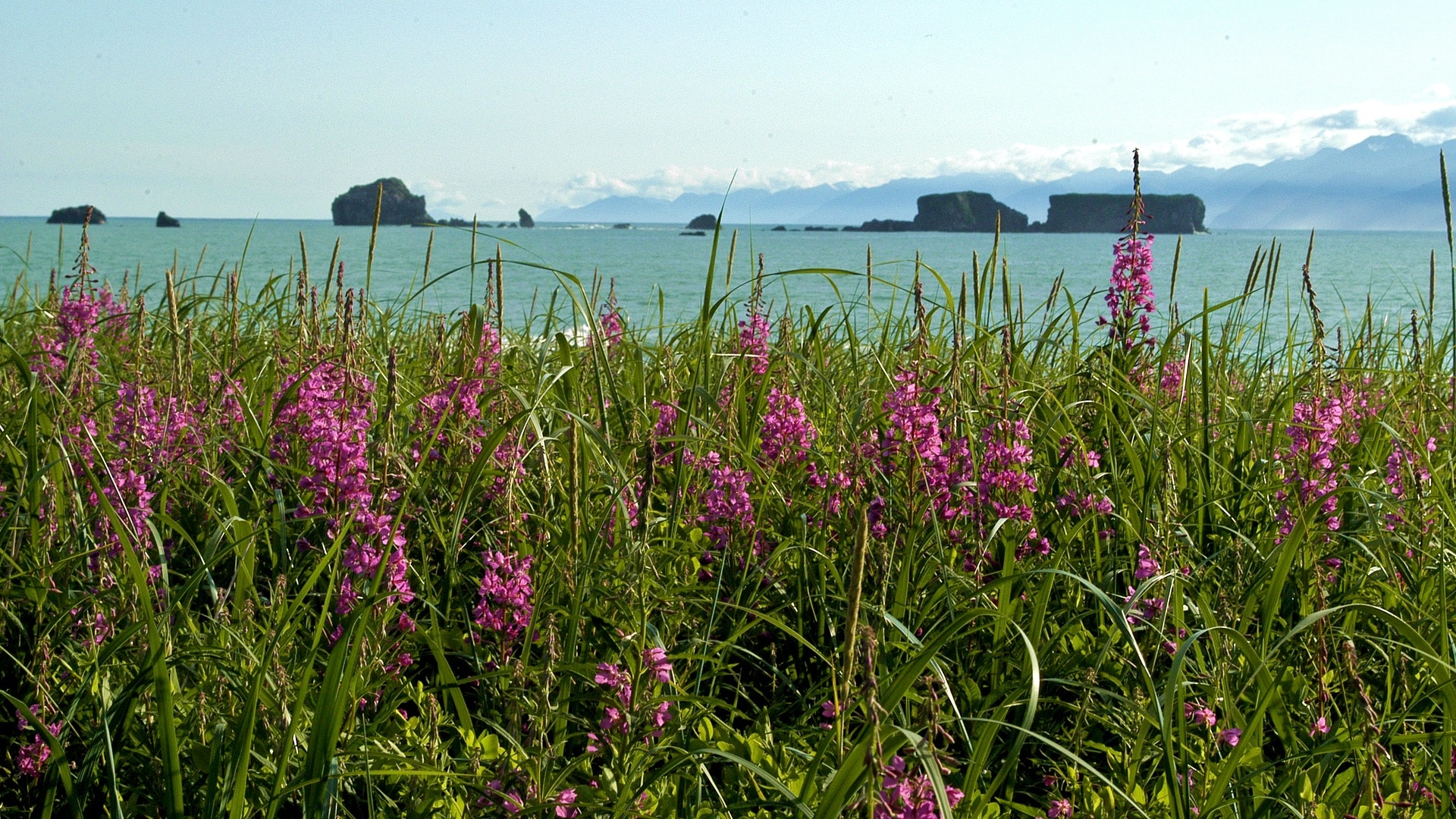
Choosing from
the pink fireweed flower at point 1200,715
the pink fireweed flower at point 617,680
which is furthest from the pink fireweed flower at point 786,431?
the pink fireweed flower at point 617,680

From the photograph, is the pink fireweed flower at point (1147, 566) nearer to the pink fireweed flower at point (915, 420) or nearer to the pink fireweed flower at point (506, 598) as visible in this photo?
the pink fireweed flower at point (915, 420)

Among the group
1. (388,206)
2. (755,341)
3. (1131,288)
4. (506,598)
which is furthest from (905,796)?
(388,206)

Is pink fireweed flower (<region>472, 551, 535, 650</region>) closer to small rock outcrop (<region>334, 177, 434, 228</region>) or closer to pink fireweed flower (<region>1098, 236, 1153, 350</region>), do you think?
pink fireweed flower (<region>1098, 236, 1153, 350</region>)

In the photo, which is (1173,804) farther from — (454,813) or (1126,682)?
(454,813)

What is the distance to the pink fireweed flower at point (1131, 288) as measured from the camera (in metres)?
3.60

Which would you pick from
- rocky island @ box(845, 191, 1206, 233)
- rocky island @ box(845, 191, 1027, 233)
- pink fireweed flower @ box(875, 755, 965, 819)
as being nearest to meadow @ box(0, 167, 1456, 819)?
pink fireweed flower @ box(875, 755, 965, 819)

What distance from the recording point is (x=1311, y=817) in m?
2.06

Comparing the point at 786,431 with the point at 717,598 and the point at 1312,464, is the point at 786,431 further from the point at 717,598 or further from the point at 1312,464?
the point at 1312,464

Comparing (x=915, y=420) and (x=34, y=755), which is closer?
(x=34, y=755)

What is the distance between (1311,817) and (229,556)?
296cm

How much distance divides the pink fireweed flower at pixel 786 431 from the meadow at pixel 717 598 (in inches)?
0.6

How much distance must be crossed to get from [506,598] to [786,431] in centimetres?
134

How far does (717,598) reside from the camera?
2.34 metres

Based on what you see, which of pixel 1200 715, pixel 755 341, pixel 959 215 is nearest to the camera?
pixel 1200 715
